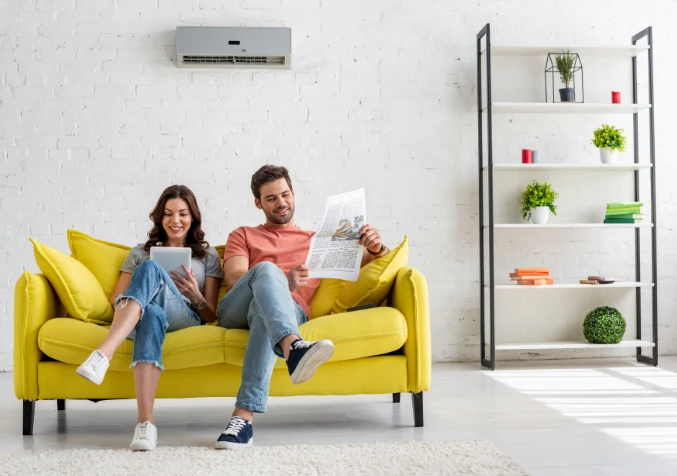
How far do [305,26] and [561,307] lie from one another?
248cm

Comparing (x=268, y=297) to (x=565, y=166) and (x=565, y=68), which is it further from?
(x=565, y=68)

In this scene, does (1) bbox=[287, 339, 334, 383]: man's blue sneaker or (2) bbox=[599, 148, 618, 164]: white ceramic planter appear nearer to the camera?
(1) bbox=[287, 339, 334, 383]: man's blue sneaker

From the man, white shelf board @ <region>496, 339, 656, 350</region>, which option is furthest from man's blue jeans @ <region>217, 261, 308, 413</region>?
white shelf board @ <region>496, 339, 656, 350</region>

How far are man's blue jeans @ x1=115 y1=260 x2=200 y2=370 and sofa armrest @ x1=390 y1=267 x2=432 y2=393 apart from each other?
0.88 m

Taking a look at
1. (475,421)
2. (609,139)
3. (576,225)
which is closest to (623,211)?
(576,225)

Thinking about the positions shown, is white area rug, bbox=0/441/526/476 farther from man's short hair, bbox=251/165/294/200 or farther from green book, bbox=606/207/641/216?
green book, bbox=606/207/641/216

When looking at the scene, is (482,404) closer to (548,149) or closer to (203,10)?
(548,149)

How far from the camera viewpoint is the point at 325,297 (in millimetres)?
3203

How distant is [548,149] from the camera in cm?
491

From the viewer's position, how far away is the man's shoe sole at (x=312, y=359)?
94.9 inches

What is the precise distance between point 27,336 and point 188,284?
0.63 meters

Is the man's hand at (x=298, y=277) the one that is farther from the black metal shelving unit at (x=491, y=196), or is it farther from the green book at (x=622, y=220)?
the green book at (x=622, y=220)

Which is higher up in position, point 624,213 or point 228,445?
point 624,213

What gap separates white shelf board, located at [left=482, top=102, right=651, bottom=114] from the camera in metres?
4.61
